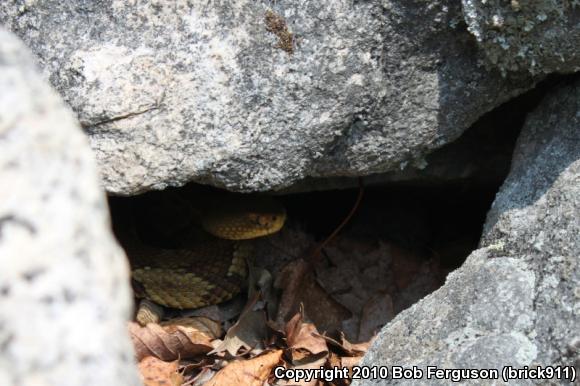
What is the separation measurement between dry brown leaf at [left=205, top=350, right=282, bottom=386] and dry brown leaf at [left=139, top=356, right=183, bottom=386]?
0.11 m

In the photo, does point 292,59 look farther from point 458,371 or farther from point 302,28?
point 458,371

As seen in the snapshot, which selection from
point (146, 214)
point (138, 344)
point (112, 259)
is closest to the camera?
point (112, 259)

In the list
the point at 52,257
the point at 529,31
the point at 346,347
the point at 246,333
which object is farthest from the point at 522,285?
the point at 52,257

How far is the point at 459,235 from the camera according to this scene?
3504mm

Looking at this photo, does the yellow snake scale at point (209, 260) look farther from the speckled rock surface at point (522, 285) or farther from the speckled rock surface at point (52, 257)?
the speckled rock surface at point (52, 257)

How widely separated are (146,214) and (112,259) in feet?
7.86

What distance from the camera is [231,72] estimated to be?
224cm

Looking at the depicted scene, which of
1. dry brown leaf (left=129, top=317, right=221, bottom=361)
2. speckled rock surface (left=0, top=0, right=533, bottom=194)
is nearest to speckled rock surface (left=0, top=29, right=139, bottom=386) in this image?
speckled rock surface (left=0, top=0, right=533, bottom=194)

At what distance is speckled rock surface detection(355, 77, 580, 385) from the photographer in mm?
2016

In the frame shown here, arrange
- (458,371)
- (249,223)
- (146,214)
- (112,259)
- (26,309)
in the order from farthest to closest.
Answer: (146,214) < (249,223) < (458,371) < (112,259) < (26,309)

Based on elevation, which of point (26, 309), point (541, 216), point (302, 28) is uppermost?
point (302, 28)

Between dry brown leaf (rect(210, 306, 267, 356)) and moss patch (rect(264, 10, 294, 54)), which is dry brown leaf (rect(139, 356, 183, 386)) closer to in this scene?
dry brown leaf (rect(210, 306, 267, 356))

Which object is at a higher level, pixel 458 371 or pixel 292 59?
pixel 292 59

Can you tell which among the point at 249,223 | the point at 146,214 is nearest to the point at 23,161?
the point at 249,223
